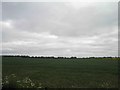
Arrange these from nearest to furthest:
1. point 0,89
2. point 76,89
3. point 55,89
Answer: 1. point 0,89
2. point 55,89
3. point 76,89

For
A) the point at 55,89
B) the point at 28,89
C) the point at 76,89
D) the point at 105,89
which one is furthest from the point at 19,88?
the point at 105,89

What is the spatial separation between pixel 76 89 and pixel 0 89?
8049 mm

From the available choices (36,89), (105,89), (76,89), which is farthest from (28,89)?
(105,89)

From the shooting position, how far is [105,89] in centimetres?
2008

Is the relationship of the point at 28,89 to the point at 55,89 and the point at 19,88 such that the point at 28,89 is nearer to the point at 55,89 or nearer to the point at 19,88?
the point at 19,88

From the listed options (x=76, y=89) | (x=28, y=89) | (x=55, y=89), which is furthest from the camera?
(x=76, y=89)

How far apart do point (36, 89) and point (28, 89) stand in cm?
73

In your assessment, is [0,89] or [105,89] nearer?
[0,89]

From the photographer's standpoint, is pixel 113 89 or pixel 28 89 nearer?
pixel 28 89

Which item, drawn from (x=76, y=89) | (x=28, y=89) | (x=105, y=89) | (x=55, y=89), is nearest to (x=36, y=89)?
(x=28, y=89)

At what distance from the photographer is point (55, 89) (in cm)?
1911

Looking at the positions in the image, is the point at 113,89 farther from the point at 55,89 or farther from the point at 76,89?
the point at 55,89

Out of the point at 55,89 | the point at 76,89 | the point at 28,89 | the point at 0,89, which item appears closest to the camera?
the point at 0,89

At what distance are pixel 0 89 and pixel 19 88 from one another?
187 centimetres
